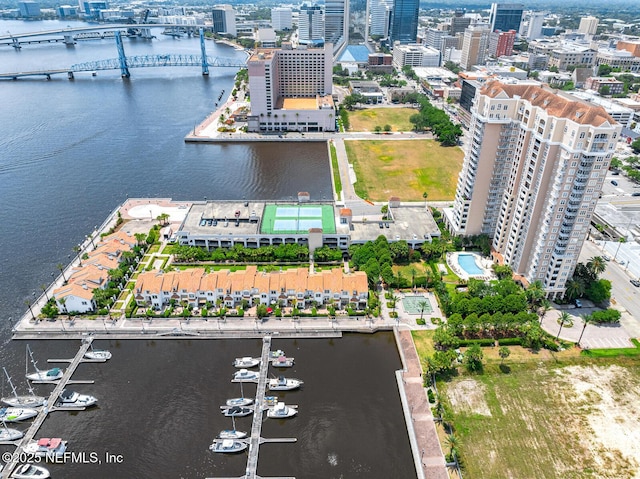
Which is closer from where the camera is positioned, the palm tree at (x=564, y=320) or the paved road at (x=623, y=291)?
the palm tree at (x=564, y=320)

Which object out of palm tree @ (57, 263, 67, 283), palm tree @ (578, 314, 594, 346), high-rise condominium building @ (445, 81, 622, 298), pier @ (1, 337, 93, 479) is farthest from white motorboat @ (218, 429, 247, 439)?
high-rise condominium building @ (445, 81, 622, 298)

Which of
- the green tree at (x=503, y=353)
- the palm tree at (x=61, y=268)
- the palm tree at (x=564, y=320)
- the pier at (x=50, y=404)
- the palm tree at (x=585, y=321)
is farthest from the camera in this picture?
the palm tree at (x=61, y=268)

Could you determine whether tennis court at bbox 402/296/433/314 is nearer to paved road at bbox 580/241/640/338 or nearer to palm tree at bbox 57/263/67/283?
paved road at bbox 580/241/640/338

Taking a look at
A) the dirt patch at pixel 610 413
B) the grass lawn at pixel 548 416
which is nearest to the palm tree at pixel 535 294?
the grass lawn at pixel 548 416

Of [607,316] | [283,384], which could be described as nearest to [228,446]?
[283,384]

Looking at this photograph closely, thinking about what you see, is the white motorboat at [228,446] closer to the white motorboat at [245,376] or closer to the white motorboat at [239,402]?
the white motorboat at [239,402]

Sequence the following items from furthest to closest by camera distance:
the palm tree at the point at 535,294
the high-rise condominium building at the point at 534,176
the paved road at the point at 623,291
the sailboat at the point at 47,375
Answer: the palm tree at the point at 535,294 < the paved road at the point at 623,291 < the high-rise condominium building at the point at 534,176 < the sailboat at the point at 47,375
